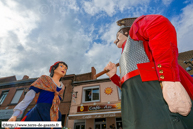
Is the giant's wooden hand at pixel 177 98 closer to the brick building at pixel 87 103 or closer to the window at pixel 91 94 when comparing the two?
the brick building at pixel 87 103

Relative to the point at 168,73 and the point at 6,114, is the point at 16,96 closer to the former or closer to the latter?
the point at 6,114

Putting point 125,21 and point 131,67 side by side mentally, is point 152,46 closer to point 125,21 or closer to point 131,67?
point 131,67

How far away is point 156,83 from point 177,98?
8.1 inches

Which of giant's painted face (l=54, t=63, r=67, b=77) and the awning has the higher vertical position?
giant's painted face (l=54, t=63, r=67, b=77)

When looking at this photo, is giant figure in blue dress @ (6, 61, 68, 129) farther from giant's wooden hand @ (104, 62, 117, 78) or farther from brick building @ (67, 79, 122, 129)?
brick building @ (67, 79, 122, 129)

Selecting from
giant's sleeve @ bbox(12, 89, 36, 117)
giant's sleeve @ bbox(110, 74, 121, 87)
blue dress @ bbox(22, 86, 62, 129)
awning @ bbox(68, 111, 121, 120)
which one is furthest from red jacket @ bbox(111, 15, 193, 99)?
awning @ bbox(68, 111, 121, 120)

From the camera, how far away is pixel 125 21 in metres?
1.81

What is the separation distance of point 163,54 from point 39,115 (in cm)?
244

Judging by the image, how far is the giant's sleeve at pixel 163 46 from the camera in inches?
32.9

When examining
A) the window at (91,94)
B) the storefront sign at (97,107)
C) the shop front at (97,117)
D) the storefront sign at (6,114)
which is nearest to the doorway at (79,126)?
the shop front at (97,117)

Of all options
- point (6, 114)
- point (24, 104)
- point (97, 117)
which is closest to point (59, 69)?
point (24, 104)

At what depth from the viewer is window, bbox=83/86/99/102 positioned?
11.4m

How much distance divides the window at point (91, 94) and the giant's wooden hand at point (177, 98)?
10.9 meters

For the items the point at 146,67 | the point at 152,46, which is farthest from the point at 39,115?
the point at 152,46
